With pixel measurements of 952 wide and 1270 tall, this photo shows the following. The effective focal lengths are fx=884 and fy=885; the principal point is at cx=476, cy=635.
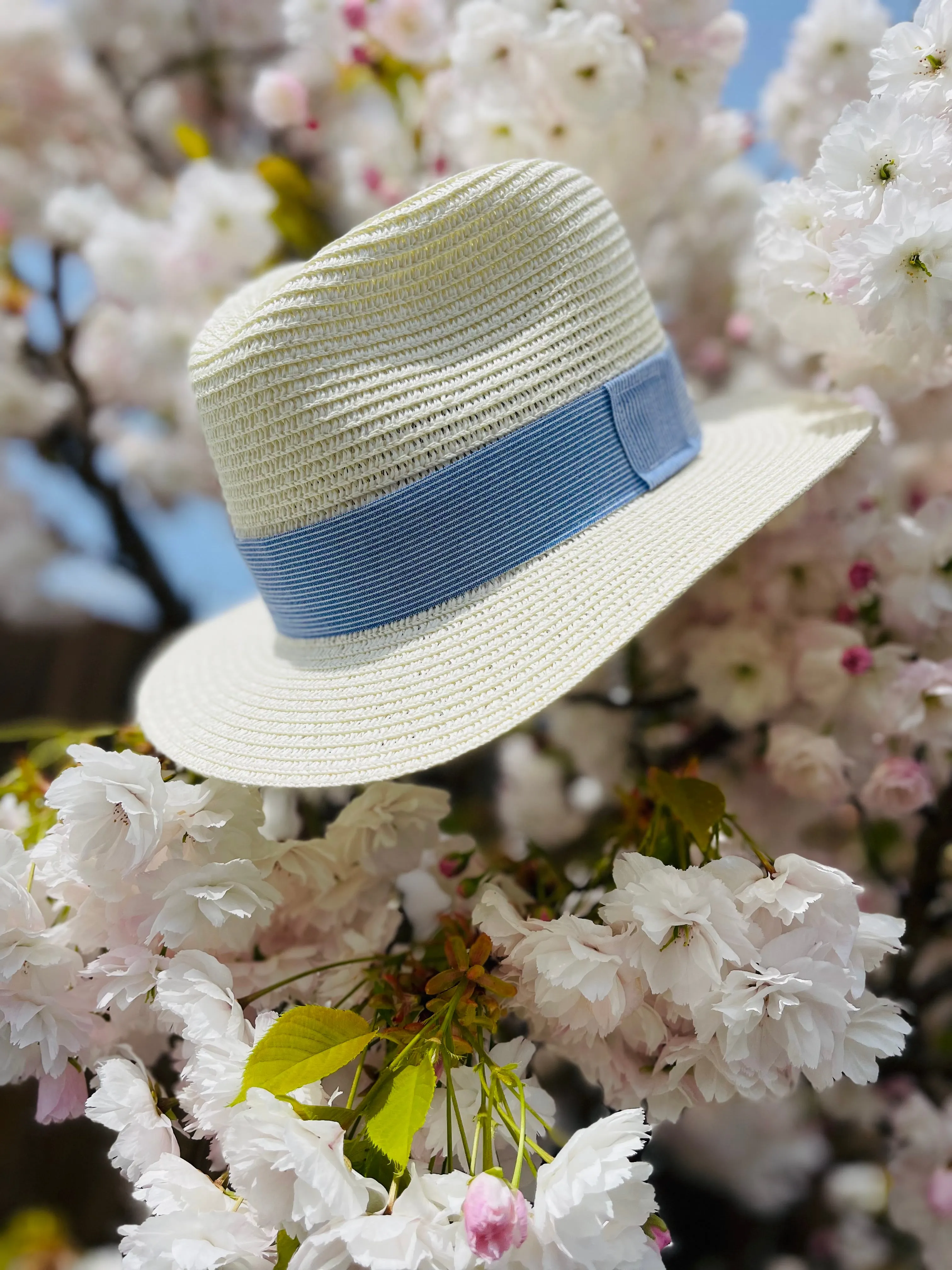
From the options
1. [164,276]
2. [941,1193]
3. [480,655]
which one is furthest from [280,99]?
[941,1193]

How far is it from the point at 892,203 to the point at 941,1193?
855 millimetres

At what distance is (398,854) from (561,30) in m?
0.73

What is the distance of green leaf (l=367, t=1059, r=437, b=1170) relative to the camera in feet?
1.42

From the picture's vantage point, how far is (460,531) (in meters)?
0.60

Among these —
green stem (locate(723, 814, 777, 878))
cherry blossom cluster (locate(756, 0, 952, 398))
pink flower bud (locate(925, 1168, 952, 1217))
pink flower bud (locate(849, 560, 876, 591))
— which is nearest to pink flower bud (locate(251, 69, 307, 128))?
cherry blossom cluster (locate(756, 0, 952, 398))

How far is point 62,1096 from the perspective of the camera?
57 cm

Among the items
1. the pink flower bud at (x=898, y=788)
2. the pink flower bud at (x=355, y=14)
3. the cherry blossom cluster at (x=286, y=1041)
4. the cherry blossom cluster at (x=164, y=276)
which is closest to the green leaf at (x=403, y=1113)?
the cherry blossom cluster at (x=286, y=1041)

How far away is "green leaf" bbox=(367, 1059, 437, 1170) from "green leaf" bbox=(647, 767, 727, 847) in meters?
0.21

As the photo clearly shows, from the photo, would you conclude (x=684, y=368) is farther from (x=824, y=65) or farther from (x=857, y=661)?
(x=857, y=661)

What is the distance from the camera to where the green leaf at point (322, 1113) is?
1.48 ft

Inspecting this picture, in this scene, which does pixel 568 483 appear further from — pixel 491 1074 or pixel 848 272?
pixel 491 1074

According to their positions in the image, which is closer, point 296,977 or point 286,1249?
point 286,1249

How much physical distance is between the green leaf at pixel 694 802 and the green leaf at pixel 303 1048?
0.75 ft

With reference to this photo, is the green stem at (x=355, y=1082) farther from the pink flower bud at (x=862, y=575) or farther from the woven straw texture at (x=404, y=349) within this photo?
the pink flower bud at (x=862, y=575)
